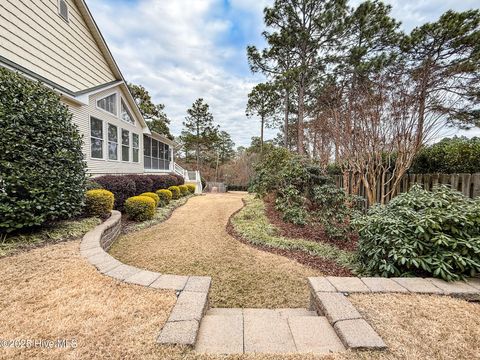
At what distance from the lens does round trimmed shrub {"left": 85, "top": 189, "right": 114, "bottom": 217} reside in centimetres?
498

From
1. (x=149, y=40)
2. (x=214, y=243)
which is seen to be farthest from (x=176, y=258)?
(x=149, y=40)

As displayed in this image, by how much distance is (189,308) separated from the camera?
1.84 metres

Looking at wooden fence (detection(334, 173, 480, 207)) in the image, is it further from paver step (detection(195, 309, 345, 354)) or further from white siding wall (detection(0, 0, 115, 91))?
white siding wall (detection(0, 0, 115, 91))

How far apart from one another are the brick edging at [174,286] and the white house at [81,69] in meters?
4.66

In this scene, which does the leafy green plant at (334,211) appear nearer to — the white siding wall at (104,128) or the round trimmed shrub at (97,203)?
the round trimmed shrub at (97,203)

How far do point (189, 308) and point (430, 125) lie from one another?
5903 millimetres

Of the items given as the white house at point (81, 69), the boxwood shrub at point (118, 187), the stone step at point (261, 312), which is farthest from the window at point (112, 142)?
the stone step at point (261, 312)

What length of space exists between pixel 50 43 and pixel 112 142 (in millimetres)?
3710

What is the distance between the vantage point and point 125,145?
1034cm

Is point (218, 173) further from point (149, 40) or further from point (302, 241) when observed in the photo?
point (302, 241)

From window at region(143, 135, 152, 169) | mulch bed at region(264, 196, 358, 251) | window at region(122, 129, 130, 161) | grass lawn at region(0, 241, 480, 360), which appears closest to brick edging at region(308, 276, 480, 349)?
grass lawn at region(0, 241, 480, 360)

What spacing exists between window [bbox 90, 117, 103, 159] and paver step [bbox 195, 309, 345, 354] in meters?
8.26

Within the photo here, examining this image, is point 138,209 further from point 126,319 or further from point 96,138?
point 126,319

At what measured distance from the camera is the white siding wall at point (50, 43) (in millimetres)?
5367
